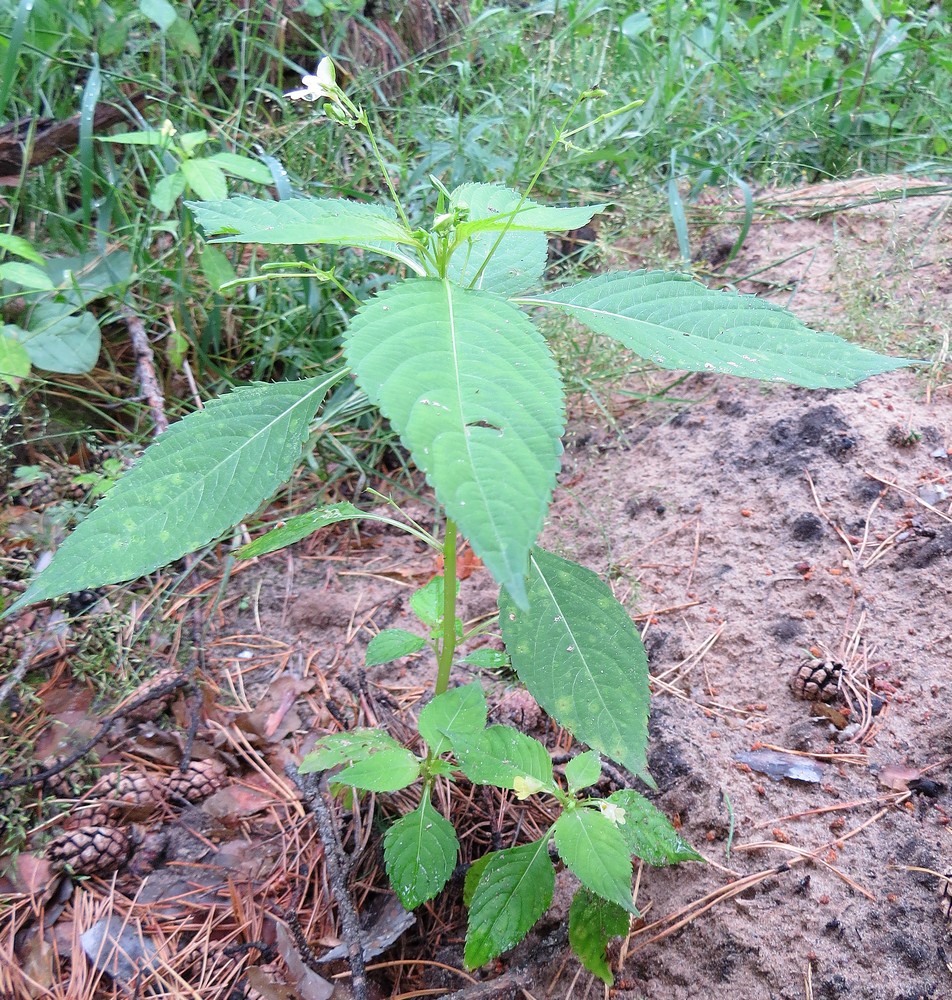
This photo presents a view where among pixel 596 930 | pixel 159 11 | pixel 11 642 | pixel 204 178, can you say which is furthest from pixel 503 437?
pixel 159 11

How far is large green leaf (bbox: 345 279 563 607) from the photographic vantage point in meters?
0.77

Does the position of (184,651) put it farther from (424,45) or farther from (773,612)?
(424,45)

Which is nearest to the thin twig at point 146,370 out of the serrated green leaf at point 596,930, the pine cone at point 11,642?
the pine cone at point 11,642

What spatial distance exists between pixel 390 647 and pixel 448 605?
0.19 m

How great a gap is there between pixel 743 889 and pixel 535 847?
0.40 m

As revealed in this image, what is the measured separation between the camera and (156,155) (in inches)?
→ 96.5

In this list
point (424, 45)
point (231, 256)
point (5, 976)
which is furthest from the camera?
point (424, 45)

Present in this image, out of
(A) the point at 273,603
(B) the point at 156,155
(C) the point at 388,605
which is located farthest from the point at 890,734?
(B) the point at 156,155

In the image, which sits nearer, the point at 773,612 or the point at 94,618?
the point at 773,612

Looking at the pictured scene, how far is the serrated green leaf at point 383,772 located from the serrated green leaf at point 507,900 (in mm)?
205

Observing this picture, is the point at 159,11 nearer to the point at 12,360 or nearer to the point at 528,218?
the point at 12,360

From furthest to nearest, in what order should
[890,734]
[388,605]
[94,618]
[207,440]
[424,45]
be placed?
[424,45]
[388,605]
[94,618]
[890,734]
[207,440]

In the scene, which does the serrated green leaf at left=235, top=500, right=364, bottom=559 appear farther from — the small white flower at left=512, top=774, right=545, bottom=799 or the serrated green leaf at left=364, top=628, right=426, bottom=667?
the small white flower at left=512, top=774, right=545, bottom=799

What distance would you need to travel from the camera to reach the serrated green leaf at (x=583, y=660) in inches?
44.2
